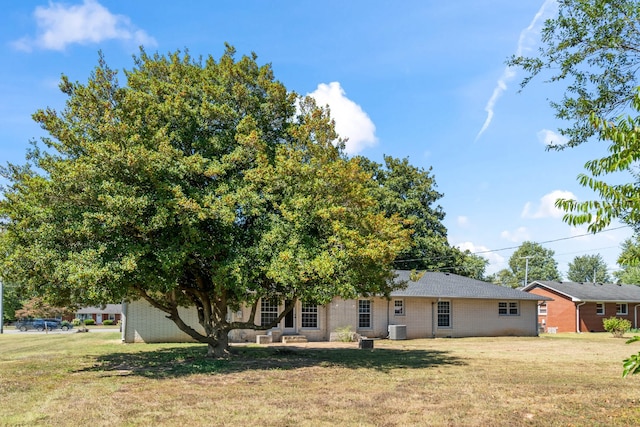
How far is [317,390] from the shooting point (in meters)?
12.3

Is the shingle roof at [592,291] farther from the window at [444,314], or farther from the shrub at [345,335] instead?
the shrub at [345,335]

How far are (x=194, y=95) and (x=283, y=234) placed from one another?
243 inches

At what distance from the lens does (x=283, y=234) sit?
16.5 metres

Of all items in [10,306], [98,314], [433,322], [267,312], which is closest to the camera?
[267,312]

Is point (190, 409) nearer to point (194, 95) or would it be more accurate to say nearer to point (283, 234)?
point (283, 234)

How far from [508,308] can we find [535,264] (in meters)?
75.4

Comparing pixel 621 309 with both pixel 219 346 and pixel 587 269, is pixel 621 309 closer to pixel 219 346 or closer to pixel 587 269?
pixel 219 346

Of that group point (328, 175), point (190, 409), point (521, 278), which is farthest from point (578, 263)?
point (190, 409)

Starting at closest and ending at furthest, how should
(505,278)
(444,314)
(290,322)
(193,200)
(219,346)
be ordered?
1. (193,200)
2. (219,346)
3. (290,322)
4. (444,314)
5. (505,278)

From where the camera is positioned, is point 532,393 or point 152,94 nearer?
point 532,393

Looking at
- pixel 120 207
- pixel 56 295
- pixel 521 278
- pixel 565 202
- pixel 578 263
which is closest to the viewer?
pixel 565 202

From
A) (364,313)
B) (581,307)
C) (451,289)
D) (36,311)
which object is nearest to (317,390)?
(364,313)

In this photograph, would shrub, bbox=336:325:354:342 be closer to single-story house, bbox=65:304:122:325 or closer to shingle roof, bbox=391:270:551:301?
shingle roof, bbox=391:270:551:301

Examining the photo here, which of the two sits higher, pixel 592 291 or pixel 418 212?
pixel 418 212
